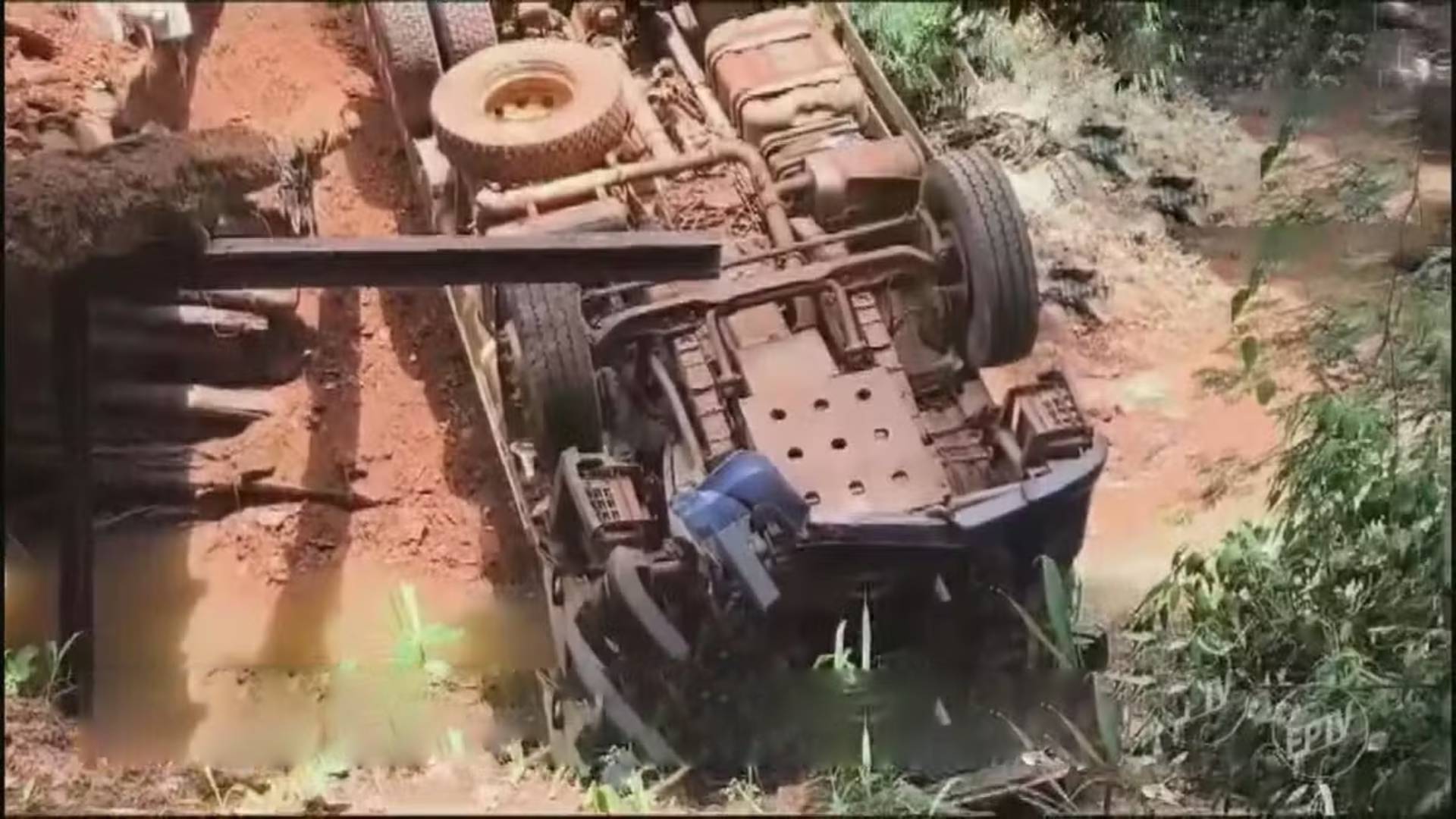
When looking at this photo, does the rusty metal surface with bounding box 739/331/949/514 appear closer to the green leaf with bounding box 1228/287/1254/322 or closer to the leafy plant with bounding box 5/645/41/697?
the green leaf with bounding box 1228/287/1254/322

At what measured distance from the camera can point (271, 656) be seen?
3.26 meters

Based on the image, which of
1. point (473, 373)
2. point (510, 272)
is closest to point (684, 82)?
point (473, 373)

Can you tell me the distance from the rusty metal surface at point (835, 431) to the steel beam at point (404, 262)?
0.35 meters

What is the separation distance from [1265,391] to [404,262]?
1.43 meters

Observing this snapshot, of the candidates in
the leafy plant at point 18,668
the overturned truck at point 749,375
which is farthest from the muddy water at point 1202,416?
the leafy plant at point 18,668

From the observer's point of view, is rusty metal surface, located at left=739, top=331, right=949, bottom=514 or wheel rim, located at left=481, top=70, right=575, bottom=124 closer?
rusty metal surface, located at left=739, top=331, right=949, bottom=514

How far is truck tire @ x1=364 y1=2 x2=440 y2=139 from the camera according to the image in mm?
4133

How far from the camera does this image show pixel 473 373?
384 centimetres

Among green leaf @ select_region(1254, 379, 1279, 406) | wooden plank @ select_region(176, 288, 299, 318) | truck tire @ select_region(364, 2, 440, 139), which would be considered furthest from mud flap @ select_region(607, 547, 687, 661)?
truck tire @ select_region(364, 2, 440, 139)

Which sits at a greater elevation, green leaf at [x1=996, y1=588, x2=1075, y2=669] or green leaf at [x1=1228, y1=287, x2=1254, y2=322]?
green leaf at [x1=1228, y1=287, x2=1254, y2=322]

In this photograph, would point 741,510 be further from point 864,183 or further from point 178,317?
point 178,317

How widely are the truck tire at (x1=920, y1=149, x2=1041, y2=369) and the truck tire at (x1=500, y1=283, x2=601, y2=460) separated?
64 centimetres

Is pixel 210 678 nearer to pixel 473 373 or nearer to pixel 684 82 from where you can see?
pixel 473 373

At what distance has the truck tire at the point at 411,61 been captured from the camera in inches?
163
